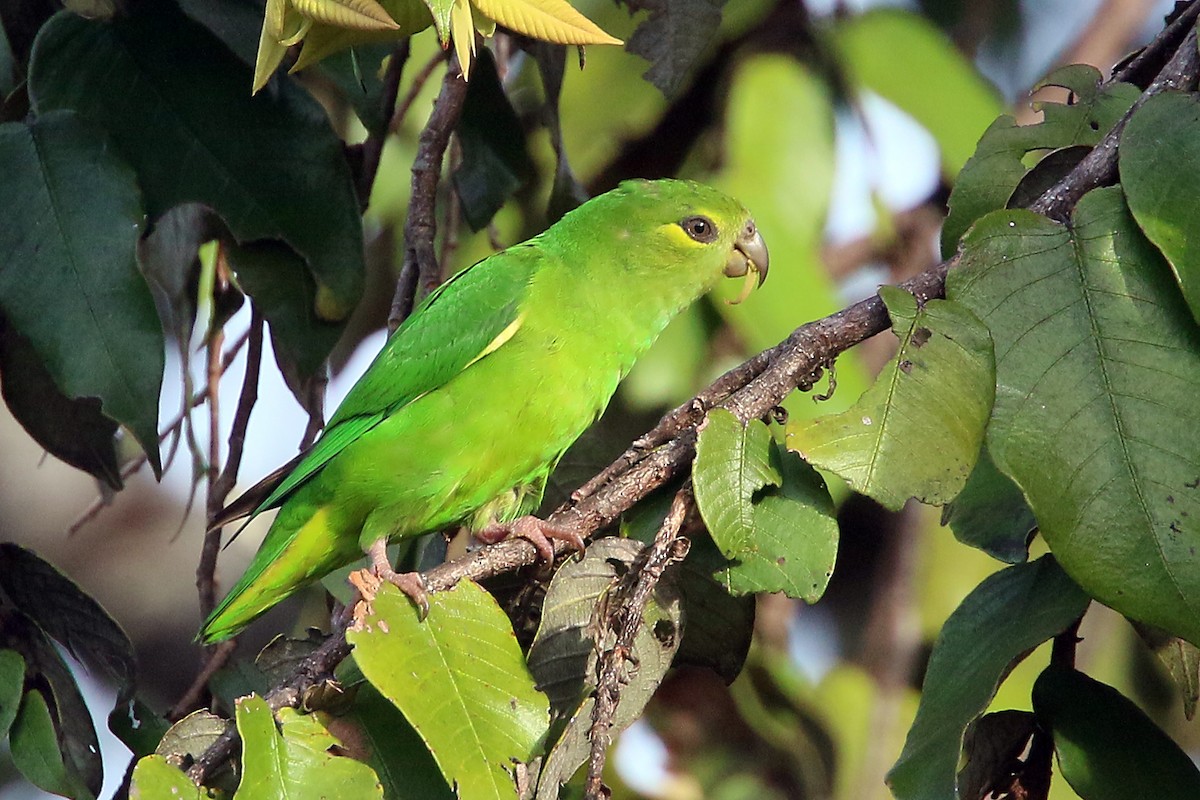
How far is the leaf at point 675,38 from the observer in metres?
2.72

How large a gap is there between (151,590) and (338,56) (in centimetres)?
437

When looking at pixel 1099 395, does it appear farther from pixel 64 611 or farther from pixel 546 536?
pixel 64 611

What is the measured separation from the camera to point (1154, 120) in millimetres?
1986

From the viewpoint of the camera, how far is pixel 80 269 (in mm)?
2400

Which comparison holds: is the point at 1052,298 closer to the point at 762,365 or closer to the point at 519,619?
the point at 762,365

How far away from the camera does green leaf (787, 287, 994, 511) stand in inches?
70.3

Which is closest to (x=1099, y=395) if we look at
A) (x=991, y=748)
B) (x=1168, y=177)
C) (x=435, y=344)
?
(x=1168, y=177)

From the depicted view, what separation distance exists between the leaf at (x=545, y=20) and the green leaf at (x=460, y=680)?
841mm

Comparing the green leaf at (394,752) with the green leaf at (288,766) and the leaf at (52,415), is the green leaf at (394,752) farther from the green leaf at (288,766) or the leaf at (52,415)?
the leaf at (52,415)

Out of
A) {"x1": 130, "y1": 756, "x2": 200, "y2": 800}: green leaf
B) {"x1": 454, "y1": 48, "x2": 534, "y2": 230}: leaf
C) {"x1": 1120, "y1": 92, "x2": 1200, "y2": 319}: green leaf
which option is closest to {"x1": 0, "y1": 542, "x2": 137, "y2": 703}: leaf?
{"x1": 130, "y1": 756, "x2": 200, "y2": 800}: green leaf

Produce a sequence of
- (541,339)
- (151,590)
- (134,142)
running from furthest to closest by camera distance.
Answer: (151,590)
(541,339)
(134,142)

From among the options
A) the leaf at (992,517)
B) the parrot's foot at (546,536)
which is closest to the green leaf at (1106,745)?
the leaf at (992,517)

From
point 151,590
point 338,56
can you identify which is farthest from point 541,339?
point 151,590

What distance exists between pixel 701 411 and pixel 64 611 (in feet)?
4.70
